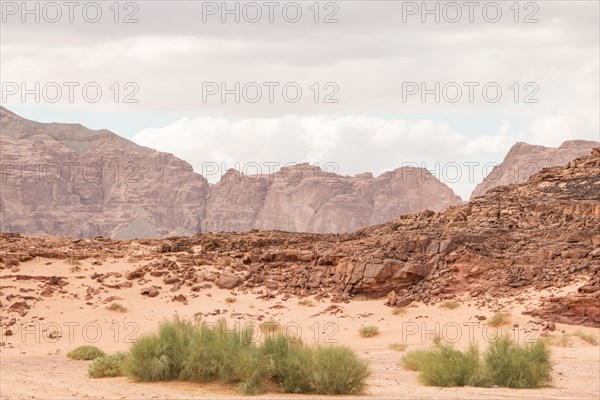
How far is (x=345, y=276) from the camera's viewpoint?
34281mm

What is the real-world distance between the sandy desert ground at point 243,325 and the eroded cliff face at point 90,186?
3443 inches

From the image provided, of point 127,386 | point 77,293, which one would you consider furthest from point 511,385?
point 77,293

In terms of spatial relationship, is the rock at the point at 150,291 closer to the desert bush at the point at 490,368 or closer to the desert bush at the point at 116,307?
the desert bush at the point at 116,307

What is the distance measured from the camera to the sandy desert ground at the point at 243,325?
62.3 feet

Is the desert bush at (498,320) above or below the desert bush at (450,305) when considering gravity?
below

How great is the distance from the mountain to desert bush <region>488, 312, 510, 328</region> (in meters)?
96.8

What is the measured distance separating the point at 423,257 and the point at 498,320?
591 centimetres

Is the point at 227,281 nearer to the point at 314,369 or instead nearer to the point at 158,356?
the point at 158,356

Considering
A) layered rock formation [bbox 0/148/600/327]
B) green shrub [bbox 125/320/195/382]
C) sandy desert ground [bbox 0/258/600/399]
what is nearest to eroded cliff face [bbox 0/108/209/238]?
layered rock formation [bbox 0/148/600/327]

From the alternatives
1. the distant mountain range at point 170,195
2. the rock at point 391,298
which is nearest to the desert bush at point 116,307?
the rock at point 391,298

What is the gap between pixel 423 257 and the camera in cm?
3434

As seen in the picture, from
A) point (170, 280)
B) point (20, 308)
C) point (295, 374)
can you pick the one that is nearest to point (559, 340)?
point (295, 374)

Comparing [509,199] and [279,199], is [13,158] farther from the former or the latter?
[509,199]

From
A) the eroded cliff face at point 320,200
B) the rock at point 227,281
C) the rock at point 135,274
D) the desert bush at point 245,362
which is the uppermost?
the eroded cliff face at point 320,200
